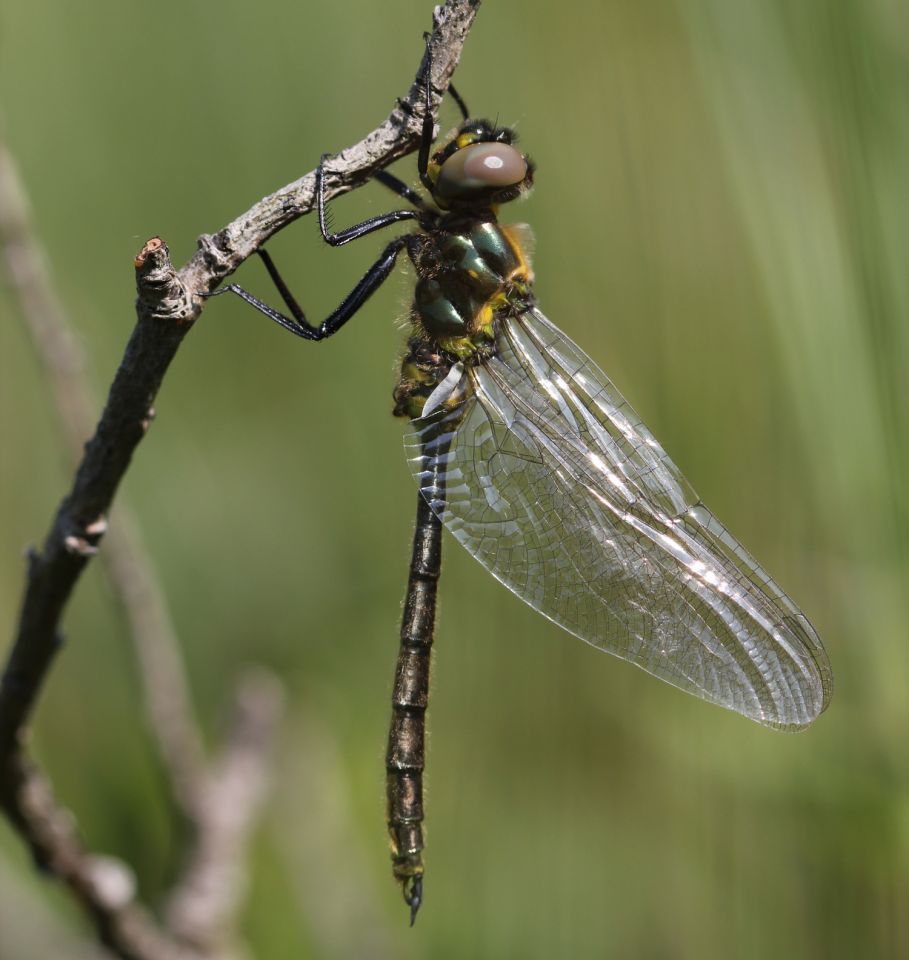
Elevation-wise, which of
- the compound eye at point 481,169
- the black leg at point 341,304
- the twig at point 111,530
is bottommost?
the twig at point 111,530

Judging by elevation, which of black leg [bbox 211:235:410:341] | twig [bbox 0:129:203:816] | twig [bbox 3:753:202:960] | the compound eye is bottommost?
twig [bbox 3:753:202:960]

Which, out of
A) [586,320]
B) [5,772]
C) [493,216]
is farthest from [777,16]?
[5,772]

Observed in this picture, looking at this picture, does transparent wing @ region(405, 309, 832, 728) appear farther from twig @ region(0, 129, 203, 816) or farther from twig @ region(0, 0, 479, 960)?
twig @ region(0, 0, 479, 960)

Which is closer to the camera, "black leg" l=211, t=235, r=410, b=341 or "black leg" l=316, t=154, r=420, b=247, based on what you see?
"black leg" l=316, t=154, r=420, b=247

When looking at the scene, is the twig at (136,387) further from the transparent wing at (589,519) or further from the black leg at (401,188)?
the transparent wing at (589,519)

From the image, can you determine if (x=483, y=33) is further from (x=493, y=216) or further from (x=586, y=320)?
(x=493, y=216)

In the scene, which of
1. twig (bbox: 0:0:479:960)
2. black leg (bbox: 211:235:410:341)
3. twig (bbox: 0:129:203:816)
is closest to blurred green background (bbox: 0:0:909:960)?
twig (bbox: 0:129:203:816)

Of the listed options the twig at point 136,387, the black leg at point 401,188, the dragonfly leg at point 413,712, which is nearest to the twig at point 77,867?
the twig at point 136,387
